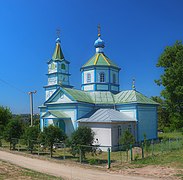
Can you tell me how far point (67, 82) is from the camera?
132ft

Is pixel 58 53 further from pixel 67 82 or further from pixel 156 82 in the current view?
pixel 156 82

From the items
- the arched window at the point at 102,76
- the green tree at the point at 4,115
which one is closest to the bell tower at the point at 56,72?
the green tree at the point at 4,115

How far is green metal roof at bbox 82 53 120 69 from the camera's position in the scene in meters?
30.3

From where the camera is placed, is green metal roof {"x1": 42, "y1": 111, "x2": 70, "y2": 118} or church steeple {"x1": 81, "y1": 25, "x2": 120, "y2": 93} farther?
church steeple {"x1": 81, "y1": 25, "x2": 120, "y2": 93}

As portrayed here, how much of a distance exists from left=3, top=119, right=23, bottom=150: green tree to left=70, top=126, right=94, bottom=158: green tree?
8.32m

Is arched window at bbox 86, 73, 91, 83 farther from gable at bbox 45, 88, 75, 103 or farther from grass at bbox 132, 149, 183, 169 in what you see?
grass at bbox 132, 149, 183, 169

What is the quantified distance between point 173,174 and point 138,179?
1914 mm

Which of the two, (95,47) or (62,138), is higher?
(95,47)

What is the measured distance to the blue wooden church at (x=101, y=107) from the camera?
23.5 m

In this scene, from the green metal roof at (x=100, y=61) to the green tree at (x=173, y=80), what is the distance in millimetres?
5559

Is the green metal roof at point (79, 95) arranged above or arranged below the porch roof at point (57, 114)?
above

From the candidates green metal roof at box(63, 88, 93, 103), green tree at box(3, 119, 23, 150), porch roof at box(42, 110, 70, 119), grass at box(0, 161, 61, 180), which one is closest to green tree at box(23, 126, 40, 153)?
green tree at box(3, 119, 23, 150)

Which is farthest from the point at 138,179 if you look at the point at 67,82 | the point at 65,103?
the point at 67,82

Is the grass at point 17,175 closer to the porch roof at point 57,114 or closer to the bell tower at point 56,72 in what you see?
the porch roof at point 57,114
